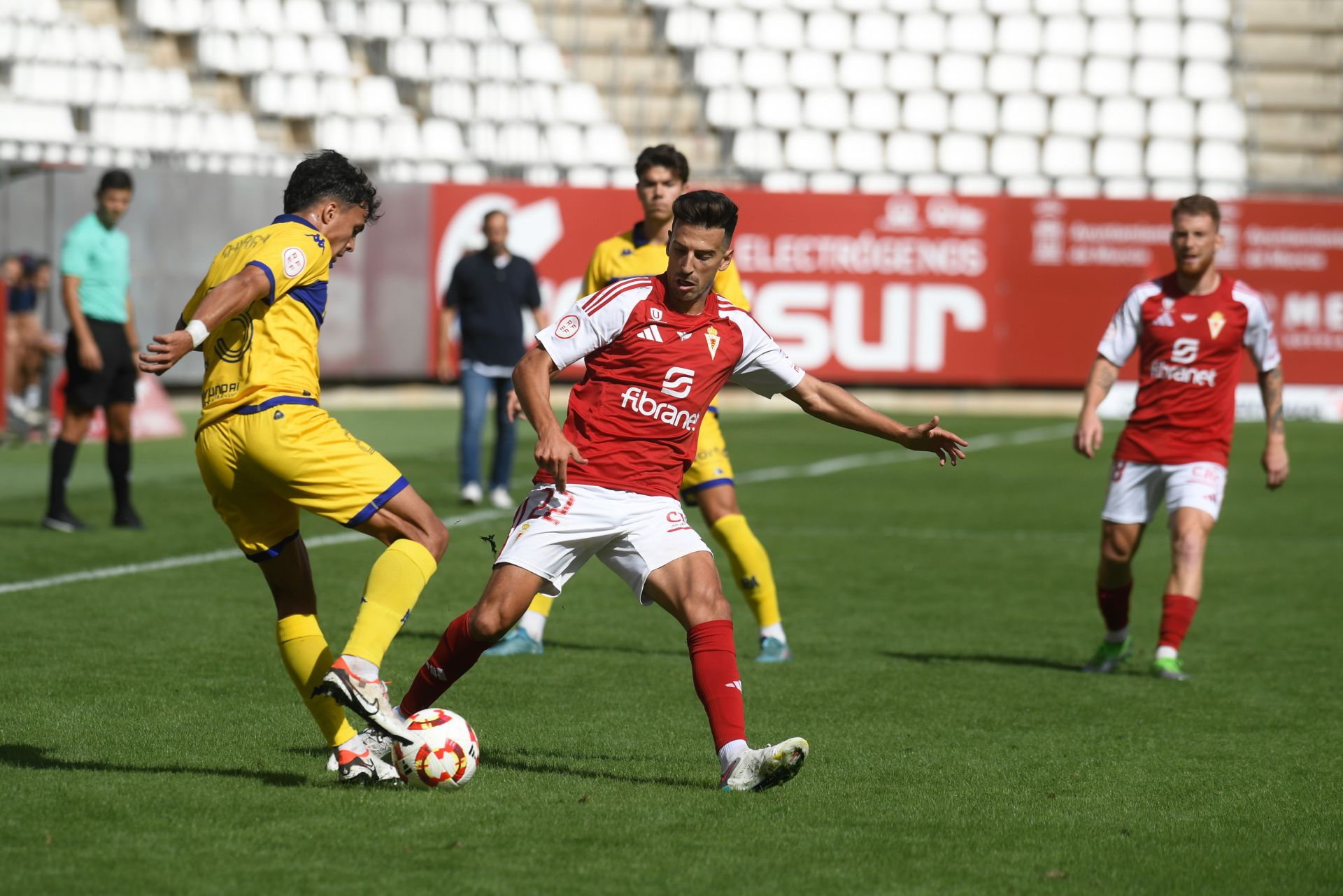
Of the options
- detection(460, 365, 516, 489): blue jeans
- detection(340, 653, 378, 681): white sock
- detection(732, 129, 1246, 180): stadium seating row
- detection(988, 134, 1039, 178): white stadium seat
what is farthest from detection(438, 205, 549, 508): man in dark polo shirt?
detection(988, 134, 1039, 178): white stadium seat

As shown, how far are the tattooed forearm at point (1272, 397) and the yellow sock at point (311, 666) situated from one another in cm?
462

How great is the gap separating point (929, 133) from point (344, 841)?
2362cm

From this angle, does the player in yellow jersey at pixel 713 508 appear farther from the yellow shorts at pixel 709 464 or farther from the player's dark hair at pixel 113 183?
the player's dark hair at pixel 113 183

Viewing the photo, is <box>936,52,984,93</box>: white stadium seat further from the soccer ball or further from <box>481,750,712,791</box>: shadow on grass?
the soccer ball

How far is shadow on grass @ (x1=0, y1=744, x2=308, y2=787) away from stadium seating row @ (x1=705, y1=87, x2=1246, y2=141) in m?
22.1

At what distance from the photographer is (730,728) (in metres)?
5.26

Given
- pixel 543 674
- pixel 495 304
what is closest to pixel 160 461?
pixel 495 304

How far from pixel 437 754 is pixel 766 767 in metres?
0.97

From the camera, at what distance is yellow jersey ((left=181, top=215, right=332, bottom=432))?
5156 millimetres

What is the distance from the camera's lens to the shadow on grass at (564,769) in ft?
17.8

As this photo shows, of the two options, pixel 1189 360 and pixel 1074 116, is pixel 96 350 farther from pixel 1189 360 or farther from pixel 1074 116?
pixel 1074 116

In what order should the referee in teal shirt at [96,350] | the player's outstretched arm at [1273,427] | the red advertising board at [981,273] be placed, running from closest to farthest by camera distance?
the player's outstretched arm at [1273,427]
the referee in teal shirt at [96,350]
the red advertising board at [981,273]

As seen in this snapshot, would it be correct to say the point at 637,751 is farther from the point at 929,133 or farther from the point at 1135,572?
the point at 929,133

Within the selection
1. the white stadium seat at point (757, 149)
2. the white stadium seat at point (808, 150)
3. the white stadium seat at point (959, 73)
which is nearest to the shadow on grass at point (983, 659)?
the white stadium seat at point (757, 149)
